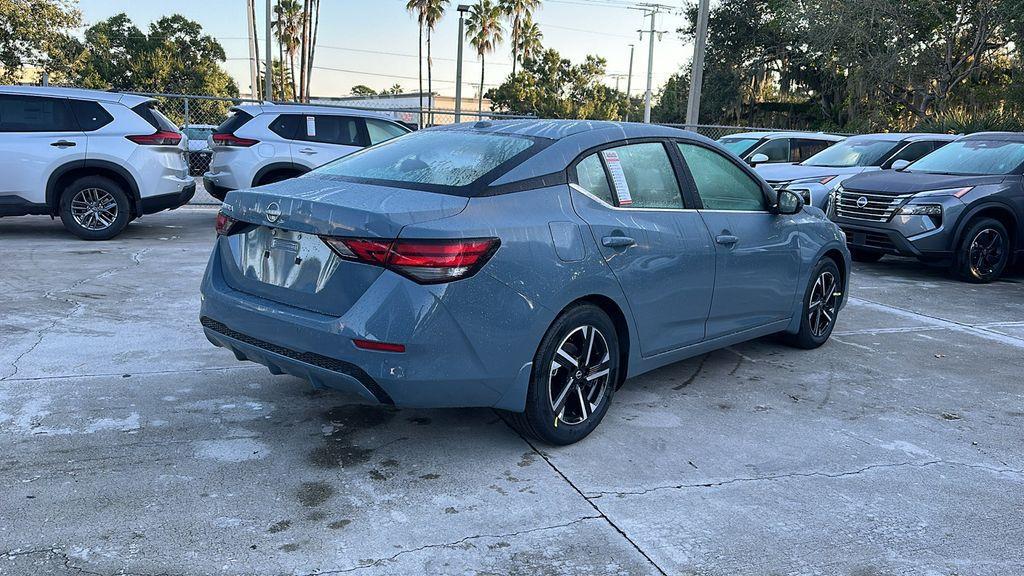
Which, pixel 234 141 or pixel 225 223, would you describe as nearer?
pixel 225 223

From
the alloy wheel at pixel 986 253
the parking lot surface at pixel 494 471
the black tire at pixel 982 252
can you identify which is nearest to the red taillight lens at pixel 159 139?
the parking lot surface at pixel 494 471

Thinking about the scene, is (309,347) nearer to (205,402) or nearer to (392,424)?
(392,424)

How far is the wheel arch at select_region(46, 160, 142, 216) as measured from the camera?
9422 millimetres

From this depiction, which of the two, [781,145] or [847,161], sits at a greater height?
[781,145]

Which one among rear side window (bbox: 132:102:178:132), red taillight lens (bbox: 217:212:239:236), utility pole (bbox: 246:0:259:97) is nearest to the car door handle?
red taillight lens (bbox: 217:212:239:236)

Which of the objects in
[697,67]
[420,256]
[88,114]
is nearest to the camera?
[420,256]

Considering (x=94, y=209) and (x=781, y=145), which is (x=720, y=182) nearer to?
(x=94, y=209)

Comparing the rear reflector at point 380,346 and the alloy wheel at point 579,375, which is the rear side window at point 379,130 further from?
the rear reflector at point 380,346

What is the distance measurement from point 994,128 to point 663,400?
57.4ft

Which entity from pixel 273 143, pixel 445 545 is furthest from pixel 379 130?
pixel 445 545

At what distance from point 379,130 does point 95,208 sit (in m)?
4.08

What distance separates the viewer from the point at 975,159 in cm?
1018

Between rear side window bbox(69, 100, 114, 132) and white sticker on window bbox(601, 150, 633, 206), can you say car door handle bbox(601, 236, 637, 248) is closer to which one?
white sticker on window bbox(601, 150, 633, 206)

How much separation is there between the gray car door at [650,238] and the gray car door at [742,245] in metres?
0.16
